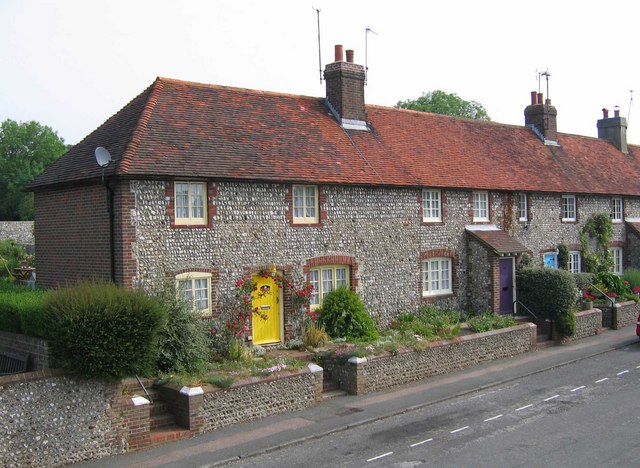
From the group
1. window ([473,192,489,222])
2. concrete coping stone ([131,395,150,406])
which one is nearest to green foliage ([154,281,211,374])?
concrete coping stone ([131,395,150,406])

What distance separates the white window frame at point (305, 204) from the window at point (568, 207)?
13877 millimetres

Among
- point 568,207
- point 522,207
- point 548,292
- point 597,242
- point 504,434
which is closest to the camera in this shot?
point 504,434

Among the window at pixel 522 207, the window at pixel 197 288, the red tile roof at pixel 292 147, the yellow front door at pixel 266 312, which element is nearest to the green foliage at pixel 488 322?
the red tile roof at pixel 292 147

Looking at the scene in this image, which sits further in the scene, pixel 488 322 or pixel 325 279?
pixel 488 322

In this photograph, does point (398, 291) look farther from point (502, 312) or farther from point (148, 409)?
point (148, 409)

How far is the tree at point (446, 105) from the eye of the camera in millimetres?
59500

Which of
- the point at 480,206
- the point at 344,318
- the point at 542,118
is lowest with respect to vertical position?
the point at 344,318

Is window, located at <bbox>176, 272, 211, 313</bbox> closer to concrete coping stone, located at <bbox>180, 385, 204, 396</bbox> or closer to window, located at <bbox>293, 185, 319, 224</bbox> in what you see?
window, located at <bbox>293, 185, 319, 224</bbox>

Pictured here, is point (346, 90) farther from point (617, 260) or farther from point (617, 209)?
point (617, 260)

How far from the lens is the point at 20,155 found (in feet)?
256

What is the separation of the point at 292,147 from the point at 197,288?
215 inches

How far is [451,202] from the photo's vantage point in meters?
23.8

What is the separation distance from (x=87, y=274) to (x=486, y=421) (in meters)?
10.1

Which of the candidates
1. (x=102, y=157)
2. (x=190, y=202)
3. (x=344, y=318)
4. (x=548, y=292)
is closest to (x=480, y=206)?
(x=548, y=292)
